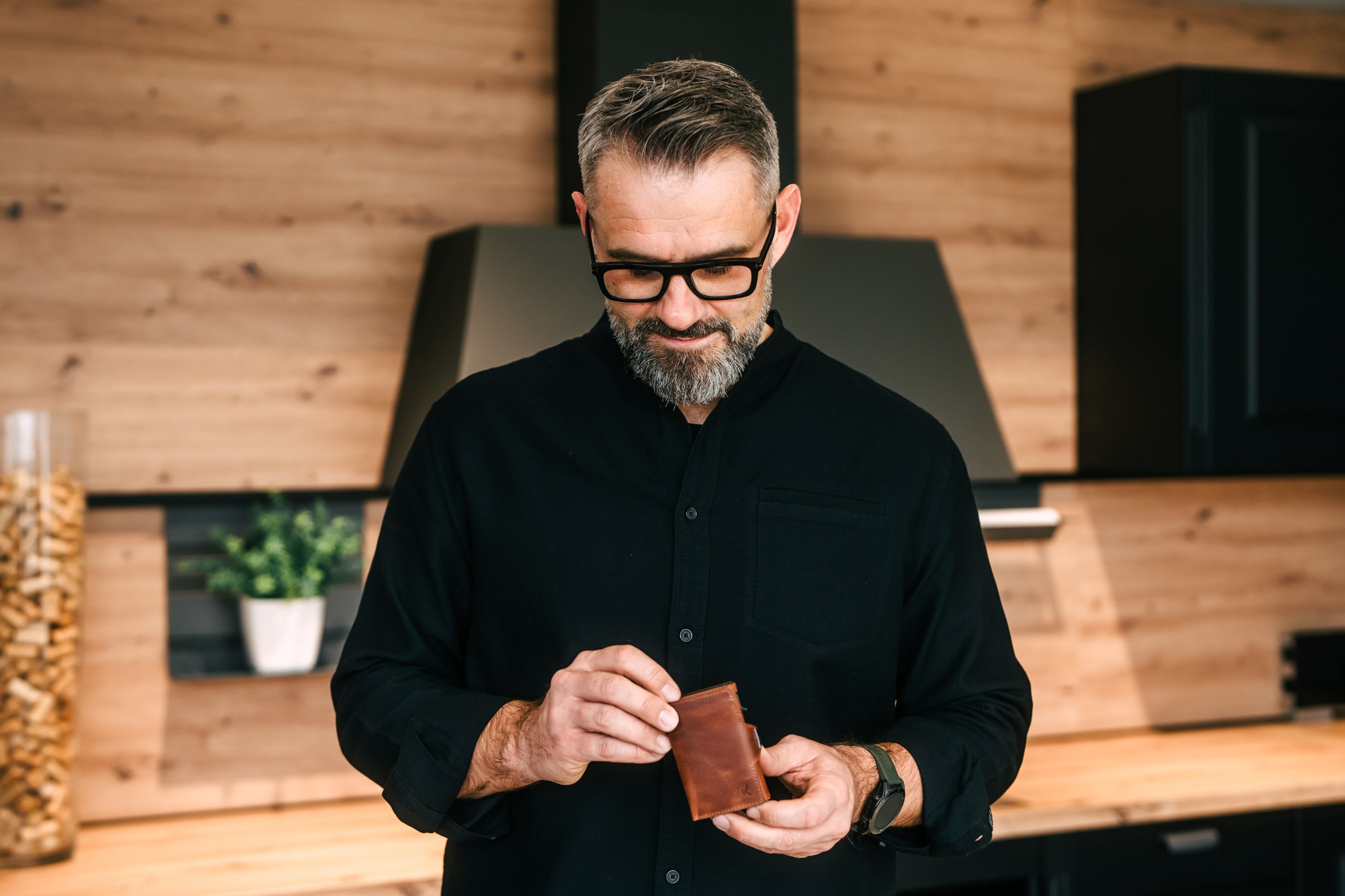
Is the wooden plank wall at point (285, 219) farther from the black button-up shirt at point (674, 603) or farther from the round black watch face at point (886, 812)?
the round black watch face at point (886, 812)

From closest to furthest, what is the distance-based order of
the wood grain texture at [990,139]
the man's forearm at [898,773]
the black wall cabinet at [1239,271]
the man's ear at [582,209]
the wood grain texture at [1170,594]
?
the man's forearm at [898,773] → the man's ear at [582,209] → the black wall cabinet at [1239,271] → the wood grain texture at [990,139] → the wood grain texture at [1170,594]

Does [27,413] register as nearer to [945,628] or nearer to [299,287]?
[299,287]

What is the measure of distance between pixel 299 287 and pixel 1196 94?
5.57ft

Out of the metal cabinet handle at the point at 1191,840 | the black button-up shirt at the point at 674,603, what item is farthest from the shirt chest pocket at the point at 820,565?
the metal cabinet handle at the point at 1191,840

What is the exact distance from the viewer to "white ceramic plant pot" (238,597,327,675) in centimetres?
204

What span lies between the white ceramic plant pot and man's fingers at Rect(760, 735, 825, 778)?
121cm

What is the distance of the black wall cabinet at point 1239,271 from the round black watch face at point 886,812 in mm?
1554

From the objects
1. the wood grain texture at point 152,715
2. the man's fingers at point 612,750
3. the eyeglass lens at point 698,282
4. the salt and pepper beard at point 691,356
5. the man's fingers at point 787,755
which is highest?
the eyeglass lens at point 698,282

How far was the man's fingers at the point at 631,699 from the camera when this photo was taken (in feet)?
3.23

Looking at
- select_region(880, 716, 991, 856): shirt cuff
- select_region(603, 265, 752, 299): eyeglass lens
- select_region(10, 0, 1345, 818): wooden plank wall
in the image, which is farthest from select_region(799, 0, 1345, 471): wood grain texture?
select_region(880, 716, 991, 856): shirt cuff

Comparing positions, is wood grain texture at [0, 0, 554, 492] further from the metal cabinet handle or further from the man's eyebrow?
the metal cabinet handle

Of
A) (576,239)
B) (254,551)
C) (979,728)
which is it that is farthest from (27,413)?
(979,728)

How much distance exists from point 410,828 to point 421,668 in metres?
0.95

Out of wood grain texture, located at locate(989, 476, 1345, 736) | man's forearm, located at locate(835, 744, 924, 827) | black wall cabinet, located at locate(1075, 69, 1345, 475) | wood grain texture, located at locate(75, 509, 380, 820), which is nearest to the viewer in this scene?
man's forearm, located at locate(835, 744, 924, 827)
